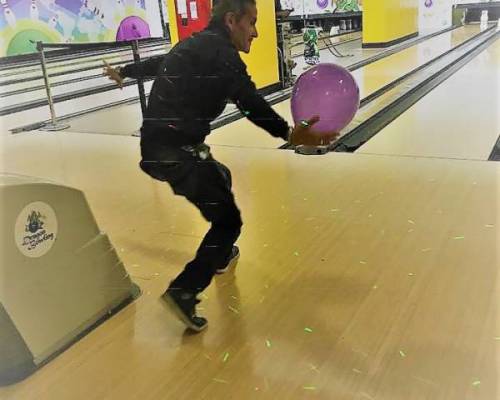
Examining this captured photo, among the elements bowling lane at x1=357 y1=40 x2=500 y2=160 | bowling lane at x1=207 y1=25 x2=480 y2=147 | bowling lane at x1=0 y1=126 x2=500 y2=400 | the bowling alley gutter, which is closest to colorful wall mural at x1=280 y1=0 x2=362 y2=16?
bowling lane at x1=207 y1=25 x2=480 y2=147

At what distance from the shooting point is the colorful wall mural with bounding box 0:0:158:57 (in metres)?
1.99

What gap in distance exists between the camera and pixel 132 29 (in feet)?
6.57

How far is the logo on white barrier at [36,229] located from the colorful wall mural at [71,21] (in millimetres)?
899

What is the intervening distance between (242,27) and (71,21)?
1171 mm

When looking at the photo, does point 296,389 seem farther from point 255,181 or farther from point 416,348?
point 255,181

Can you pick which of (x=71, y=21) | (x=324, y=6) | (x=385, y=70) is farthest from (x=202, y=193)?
(x=324, y=6)

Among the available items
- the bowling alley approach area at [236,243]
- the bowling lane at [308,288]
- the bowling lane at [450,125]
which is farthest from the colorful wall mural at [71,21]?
the bowling lane at [450,125]

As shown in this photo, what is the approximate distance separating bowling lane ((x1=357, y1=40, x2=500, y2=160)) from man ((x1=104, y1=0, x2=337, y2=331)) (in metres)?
1.60

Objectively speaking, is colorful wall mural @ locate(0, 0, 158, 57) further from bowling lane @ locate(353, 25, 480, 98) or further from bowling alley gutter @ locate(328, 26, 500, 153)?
bowling lane @ locate(353, 25, 480, 98)

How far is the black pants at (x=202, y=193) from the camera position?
4.30ft

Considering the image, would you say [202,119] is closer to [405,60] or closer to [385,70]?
[385,70]

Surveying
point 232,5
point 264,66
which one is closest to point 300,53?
point 264,66

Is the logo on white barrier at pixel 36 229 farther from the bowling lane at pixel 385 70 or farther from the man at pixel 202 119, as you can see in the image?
the bowling lane at pixel 385 70

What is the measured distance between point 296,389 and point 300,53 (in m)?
5.01
